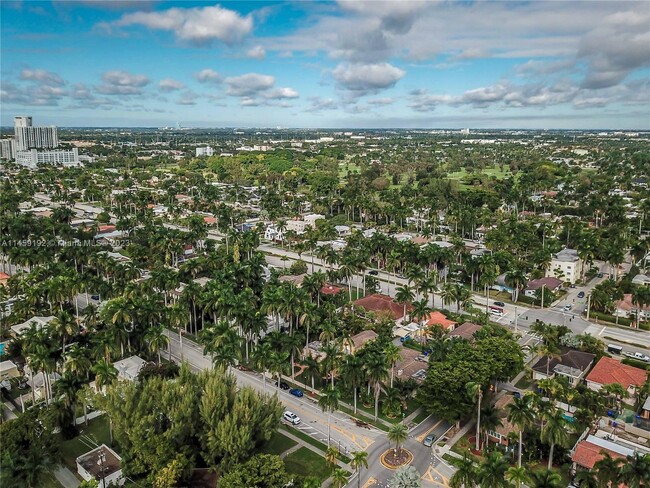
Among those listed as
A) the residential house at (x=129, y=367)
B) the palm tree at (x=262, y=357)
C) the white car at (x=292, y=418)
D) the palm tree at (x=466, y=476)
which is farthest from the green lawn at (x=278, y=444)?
the residential house at (x=129, y=367)

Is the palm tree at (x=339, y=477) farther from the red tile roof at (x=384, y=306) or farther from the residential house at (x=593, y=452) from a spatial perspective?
the red tile roof at (x=384, y=306)

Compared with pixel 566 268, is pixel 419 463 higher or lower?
lower

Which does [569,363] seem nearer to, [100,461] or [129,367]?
[100,461]

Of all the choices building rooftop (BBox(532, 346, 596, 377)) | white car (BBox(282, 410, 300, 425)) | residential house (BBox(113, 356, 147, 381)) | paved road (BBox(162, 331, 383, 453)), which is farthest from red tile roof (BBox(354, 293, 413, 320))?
residential house (BBox(113, 356, 147, 381))

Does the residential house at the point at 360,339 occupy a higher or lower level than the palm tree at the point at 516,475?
lower

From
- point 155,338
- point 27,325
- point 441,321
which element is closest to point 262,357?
point 155,338

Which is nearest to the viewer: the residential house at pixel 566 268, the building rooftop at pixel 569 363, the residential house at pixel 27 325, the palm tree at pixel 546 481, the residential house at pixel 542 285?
the palm tree at pixel 546 481

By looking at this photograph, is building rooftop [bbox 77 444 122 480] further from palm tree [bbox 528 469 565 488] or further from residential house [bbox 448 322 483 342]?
residential house [bbox 448 322 483 342]
